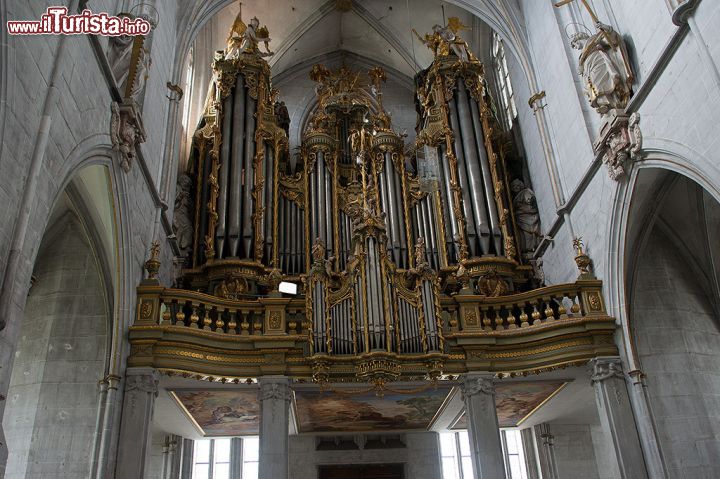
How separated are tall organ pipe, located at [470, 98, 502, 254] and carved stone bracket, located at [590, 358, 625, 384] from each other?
425 cm

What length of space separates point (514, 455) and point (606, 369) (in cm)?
601

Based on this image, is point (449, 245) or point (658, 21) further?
point (449, 245)

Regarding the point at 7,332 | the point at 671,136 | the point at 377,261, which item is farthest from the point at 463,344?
the point at 7,332

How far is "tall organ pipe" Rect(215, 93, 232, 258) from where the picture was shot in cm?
1426

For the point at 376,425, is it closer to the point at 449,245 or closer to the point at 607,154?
the point at 449,245

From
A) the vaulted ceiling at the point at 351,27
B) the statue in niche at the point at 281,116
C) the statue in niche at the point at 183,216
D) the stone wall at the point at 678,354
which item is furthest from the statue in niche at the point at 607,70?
the statue in niche at the point at 281,116

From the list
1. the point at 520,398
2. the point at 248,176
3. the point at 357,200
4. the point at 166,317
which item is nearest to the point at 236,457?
the point at 166,317

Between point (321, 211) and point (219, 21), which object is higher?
point (219, 21)

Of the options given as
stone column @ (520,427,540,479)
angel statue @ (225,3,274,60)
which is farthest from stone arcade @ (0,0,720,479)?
angel statue @ (225,3,274,60)

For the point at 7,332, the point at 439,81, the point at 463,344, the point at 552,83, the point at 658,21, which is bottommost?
the point at 7,332

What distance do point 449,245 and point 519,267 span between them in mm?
1655

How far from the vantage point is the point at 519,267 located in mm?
→ 14648

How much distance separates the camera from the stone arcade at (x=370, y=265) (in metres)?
9.07

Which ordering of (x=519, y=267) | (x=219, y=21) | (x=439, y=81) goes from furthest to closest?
(x=219, y=21)
(x=439, y=81)
(x=519, y=267)
